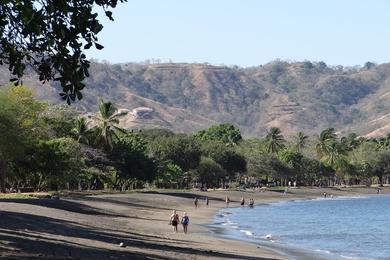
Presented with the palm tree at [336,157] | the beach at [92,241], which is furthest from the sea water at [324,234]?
the palm tree at [336,157]

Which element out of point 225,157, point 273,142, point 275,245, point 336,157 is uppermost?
point 273,142

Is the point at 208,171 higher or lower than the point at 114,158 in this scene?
higher

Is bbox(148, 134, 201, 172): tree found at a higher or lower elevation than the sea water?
higher

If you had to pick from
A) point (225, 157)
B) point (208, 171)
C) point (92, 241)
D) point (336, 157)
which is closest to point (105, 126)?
point (208, 171)

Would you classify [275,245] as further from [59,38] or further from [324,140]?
[324,140]

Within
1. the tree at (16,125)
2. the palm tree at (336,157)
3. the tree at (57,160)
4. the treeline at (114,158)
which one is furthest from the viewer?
the palm tree at (336,157)

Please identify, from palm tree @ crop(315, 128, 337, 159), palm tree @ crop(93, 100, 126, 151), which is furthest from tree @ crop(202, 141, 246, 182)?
palm tree @ crop(315, 128, 337, 159)

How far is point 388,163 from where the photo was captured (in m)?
196

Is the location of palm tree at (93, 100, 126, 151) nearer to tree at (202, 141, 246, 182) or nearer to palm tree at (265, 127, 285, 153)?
Result: tree at (202, 141, 246, 182)

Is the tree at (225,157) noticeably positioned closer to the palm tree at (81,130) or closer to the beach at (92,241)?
the palm tree at (81,130)

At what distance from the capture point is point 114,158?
102 m

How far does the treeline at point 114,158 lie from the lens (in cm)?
7594

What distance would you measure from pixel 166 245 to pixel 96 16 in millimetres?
23864

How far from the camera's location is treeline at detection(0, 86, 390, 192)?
75.9m
